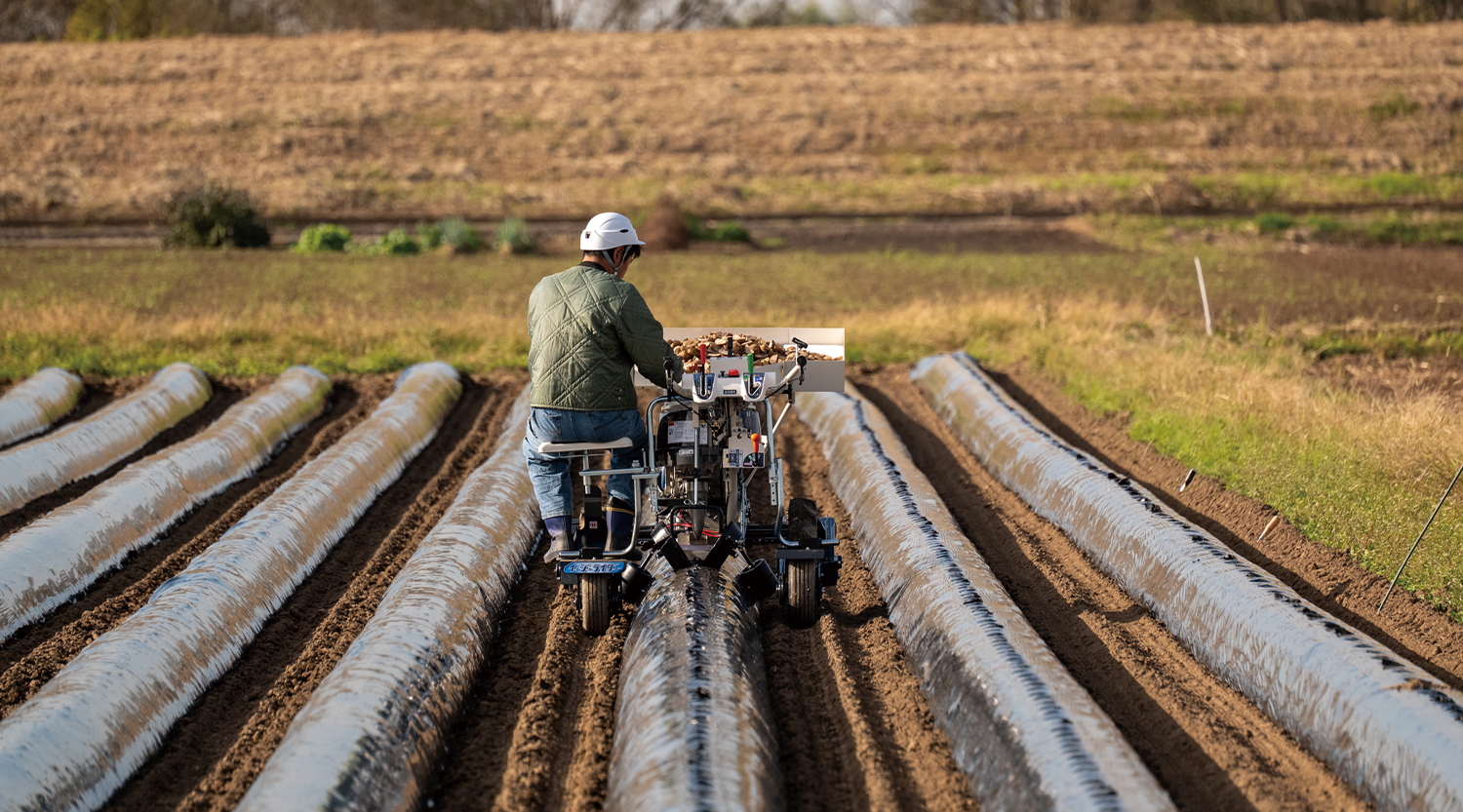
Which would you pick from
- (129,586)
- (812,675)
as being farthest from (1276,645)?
(129,586)

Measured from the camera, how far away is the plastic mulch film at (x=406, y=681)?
4262 mm

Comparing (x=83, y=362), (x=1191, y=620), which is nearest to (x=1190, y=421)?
(x=1191, y=620)

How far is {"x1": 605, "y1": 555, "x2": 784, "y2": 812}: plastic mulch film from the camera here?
163 inches

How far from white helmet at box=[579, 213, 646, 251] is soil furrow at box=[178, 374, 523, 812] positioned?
2.56m

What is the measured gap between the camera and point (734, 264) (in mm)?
22094

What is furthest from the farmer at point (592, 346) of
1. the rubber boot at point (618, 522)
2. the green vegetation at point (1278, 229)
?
the green vegetation at point (1278, 229)

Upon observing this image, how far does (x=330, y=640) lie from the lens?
243 inches

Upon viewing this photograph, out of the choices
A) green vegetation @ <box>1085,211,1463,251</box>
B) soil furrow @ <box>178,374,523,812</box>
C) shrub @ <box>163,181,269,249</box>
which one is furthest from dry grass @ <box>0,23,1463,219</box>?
soil furrow @ <box>178,374,523,812</box>

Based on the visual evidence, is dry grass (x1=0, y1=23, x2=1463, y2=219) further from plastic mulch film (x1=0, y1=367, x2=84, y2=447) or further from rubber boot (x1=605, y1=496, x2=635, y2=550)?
rubber boot (x1=605, y1=496, x2=635, y2=550)

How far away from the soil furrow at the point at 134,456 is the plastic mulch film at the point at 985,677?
240 inches

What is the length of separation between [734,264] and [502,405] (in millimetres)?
10815

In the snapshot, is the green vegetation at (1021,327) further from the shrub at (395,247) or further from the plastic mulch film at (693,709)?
the plastic mulch film at (693,709)

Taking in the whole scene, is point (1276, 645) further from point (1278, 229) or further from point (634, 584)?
point (1278, 229)

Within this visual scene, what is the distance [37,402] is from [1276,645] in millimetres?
11190
